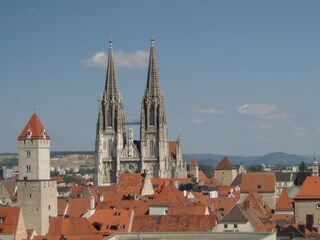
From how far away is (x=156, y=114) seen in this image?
151000 mm

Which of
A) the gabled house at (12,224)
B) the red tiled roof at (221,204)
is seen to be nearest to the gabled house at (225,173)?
the red tiled roof at (221,204)

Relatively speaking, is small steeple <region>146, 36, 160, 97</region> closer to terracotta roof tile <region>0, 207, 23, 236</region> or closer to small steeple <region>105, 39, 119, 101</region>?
small steeple <region>105, 39, 119, 101</region>

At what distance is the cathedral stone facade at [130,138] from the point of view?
15062cm

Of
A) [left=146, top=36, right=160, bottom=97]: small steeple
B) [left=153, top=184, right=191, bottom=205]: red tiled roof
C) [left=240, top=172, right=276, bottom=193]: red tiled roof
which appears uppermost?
[left=146, top=36, right=160, bottom=97]: small steeple

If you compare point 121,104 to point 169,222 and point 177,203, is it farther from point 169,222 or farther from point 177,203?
point 169,222

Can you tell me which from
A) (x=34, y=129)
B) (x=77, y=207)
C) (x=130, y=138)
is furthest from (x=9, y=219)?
(x=130, y=138)

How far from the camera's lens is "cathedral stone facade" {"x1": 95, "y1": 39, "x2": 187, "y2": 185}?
151 m

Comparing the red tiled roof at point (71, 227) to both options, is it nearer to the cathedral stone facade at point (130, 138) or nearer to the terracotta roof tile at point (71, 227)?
the terracotta roof tile at point (71, 227)

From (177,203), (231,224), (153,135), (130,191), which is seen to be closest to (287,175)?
(153,135)

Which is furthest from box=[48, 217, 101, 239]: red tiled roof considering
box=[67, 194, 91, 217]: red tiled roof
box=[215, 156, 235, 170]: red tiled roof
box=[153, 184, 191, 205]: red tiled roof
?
box=[215, 156, 235, 170]: red tiled roof

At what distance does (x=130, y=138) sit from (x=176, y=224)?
83830mm

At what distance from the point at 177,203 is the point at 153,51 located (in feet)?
228

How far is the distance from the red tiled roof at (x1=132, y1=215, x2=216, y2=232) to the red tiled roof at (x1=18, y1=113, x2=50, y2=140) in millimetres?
14779

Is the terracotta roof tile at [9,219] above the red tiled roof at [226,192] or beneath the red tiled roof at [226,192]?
beneath
